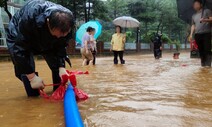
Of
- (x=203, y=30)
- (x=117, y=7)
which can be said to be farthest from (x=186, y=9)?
(x=117, y=7)

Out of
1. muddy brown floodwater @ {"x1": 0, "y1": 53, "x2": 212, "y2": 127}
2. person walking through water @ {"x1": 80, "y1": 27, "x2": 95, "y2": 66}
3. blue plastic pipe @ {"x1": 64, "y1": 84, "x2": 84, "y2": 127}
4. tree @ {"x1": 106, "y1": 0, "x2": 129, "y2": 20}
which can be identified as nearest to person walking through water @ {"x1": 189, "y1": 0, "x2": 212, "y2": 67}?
person walking through water @ {"x1": 80, "y1": 27, "x2": 95, "y2": 66}

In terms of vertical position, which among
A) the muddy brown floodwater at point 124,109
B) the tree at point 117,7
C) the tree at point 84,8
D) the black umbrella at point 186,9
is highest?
the tree at point 117,7

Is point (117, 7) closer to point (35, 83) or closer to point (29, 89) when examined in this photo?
point (29, 89)

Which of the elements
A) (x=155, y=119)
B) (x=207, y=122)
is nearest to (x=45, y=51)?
(x=155, y=119)

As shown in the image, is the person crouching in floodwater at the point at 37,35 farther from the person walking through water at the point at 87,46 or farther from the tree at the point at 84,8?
the tree at the point at 84,8

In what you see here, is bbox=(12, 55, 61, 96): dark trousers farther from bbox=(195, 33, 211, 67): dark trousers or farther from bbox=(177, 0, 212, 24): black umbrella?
bbox=(177, 0, 212, 24): black umbrella

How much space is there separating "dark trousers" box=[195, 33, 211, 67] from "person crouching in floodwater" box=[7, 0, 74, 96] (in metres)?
4.70

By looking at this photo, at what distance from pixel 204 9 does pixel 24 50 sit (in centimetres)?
532

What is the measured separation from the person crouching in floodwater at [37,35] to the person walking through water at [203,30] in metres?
4.70

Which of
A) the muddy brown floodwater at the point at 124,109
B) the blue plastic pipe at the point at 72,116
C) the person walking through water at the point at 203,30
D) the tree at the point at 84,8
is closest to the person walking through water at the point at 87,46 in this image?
the person walking through water at the point at 203,30

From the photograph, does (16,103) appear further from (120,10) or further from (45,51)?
(120,10)

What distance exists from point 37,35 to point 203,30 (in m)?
5.18

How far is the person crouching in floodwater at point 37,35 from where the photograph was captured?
2674 millimetres

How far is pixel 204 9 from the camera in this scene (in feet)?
23.5
